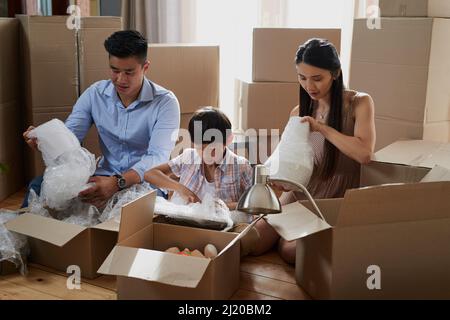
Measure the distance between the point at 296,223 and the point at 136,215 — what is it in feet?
1.52

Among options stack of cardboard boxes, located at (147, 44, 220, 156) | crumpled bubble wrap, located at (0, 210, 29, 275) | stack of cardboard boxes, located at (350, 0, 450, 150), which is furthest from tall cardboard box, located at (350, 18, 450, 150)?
crumpled bubble wrap, located at (0, 210, 29, 275)

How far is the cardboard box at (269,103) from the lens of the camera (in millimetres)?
2893

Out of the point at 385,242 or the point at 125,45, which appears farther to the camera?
the point at 125,45

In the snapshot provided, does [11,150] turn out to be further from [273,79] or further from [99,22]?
[273,79]

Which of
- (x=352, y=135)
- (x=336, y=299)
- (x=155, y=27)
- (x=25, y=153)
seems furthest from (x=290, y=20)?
(x=336, y=299)

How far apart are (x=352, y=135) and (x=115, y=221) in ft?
2.98

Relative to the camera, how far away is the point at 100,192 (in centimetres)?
215

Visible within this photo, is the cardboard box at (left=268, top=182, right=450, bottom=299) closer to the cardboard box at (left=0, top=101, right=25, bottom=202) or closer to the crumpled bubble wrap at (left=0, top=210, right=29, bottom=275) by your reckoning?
the crumpled bubble wrap at (left=0, top=210, right=29, bottom=275)

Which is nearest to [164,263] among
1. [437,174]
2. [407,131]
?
[437,174]

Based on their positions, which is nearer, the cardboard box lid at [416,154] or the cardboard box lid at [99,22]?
the cardboard box lid at [416,154]

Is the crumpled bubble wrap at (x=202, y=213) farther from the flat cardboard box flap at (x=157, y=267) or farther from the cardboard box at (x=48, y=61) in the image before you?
the cardboard box at (x=48, y=61)

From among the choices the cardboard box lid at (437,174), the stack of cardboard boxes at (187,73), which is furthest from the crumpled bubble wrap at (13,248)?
the cardboard box lid at (437,174)

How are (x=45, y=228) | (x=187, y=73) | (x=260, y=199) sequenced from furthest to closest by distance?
(x=187, y=73) < (x=45, y=228) < (x=260, y=199)
